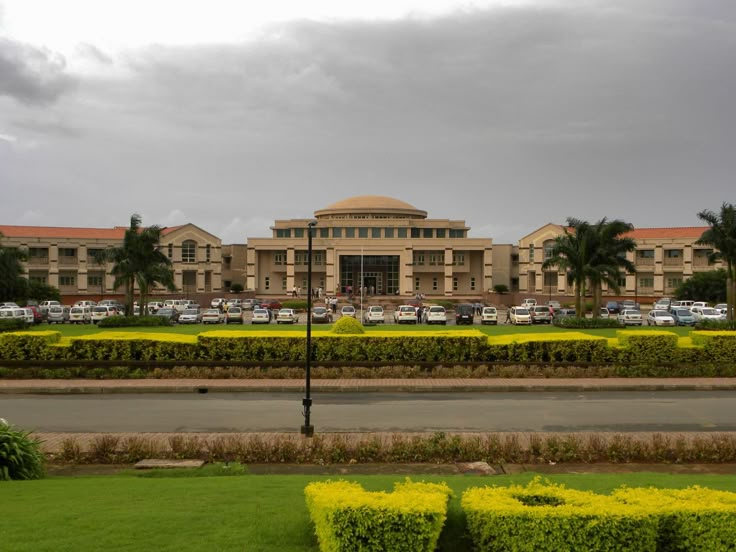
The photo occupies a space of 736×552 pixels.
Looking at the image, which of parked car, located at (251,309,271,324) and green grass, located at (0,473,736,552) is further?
parked car, located at (251,309,271,324)

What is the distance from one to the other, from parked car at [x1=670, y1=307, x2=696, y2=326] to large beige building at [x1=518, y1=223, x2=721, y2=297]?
2518 centimetres

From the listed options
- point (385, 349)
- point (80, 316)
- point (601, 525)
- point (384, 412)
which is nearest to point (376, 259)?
point (80, 316)

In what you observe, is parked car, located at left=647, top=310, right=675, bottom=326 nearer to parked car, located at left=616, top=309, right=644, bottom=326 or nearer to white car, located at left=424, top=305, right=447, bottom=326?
parked car, located at left=616, top=309, right=644, bottom=326

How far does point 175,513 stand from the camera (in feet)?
24.9

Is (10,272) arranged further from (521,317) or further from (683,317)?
(683,317)

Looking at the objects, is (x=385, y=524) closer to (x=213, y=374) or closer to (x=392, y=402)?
(x=392, y=402)

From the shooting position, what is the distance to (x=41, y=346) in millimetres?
25344

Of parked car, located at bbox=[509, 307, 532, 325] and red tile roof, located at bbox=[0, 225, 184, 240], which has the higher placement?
red tile roof, located at bbox=[0, 225, 184, 240]

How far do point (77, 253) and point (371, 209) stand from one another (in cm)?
3489

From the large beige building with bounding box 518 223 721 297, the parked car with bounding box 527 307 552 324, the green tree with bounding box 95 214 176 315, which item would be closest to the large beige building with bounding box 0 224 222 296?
the green tree with bounding box 95 214 176 315

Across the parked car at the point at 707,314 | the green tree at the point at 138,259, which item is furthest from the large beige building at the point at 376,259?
the green tree at the point at 138,259

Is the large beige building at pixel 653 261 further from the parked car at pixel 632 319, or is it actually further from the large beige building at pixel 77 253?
the large beige building at pixel 77 253

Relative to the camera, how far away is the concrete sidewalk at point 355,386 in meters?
21.6

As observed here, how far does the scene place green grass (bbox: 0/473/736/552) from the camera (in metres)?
6.78
